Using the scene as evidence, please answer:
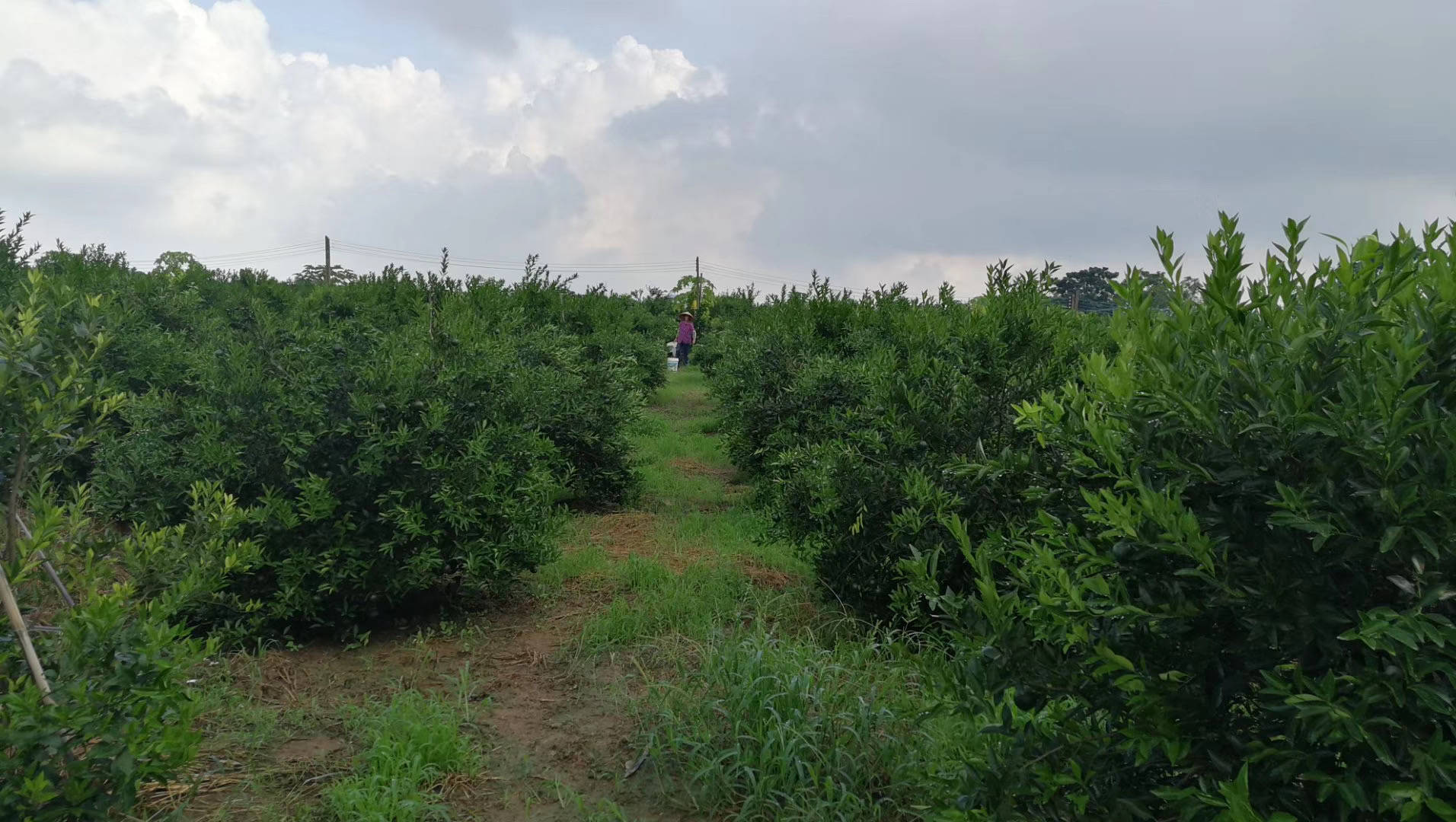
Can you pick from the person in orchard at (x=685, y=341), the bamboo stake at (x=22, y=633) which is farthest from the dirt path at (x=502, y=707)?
the person in orchard at (x=685, y=341)

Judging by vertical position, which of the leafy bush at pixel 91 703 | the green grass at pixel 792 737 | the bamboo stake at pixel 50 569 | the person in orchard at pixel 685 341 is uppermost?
the person in orchard at pixel 685 341

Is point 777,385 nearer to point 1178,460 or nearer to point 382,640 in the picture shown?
point 382,640

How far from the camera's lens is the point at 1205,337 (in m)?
2.04

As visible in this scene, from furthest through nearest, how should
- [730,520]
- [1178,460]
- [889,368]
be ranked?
1. [730,520]
2. [889,368]
3. [1178,460]

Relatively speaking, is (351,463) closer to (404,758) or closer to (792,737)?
(404,758)

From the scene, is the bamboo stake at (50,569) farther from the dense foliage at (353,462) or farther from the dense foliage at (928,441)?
the dense foliage at (928,441)

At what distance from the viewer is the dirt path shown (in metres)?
3.22

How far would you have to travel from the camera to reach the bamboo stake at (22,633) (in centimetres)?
234

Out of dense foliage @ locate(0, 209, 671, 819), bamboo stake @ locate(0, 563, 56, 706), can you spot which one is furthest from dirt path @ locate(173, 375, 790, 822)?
bamboo stake @ locate(0, 563, 56, 706)

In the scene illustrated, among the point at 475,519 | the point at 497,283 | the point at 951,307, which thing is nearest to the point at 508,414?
the point at 475,519

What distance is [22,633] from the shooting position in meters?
2.36

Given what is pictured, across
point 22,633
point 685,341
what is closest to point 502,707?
point 22,633

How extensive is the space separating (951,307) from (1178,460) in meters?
4.37

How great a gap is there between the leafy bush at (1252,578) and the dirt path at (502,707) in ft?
5.18
